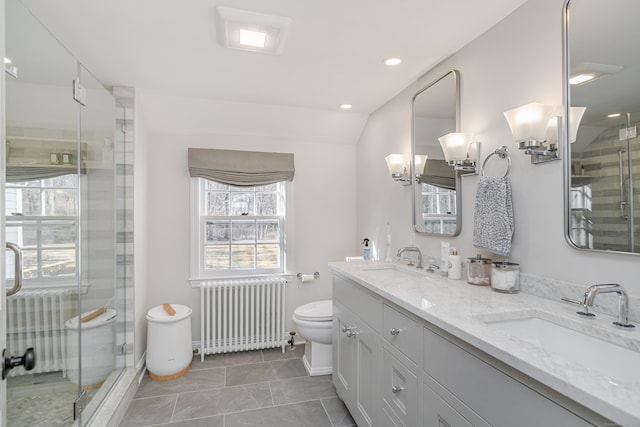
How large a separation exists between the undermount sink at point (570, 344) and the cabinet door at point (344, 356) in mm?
934

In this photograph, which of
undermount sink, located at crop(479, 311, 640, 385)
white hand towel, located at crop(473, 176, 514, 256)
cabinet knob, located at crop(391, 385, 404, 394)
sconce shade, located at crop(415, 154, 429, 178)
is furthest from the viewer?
sconce shade, located at crop(415, 154, 429, 178)

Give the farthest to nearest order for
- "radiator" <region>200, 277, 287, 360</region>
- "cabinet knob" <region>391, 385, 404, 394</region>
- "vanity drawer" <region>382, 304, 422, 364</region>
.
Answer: "radiator" <region>200, 277, 287, 360</region>, "cabinet knob" <region>391, 385, 404, 394</region>, "vanity drawer" <region>382, 304, 422, 364</region>

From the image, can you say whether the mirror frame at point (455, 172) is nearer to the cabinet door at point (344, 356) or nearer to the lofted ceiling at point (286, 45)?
the lofted ceiling at point (286, 45)

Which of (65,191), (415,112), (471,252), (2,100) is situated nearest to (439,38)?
(415,112)

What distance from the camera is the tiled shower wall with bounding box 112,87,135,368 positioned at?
2.51 m

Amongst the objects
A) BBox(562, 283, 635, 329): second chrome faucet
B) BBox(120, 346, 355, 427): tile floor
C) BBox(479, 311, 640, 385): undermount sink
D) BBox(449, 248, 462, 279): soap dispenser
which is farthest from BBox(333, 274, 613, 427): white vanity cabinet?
BBox(449, 248, 462, 279): soap dispenser

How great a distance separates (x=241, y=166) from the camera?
3.17 meters

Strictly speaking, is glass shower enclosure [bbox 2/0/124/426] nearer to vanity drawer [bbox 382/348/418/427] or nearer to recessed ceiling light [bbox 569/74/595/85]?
vanity drawer [bbox 382/348/418/427]

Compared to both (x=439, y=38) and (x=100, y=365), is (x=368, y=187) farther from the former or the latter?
(x=100, y=365)

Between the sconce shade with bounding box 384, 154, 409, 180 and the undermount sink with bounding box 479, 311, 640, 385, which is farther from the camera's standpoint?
the sconce shade with bounding box 384, 154, 409, 180

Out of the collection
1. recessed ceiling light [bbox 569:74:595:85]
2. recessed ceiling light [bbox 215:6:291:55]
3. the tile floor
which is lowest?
the tile floor

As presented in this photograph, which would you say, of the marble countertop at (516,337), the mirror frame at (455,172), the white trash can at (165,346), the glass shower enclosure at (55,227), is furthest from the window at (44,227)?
the mirror frame at (455,172)

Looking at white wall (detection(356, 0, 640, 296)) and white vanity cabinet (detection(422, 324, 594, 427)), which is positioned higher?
white wall (detection(356, 0, 640, 296))

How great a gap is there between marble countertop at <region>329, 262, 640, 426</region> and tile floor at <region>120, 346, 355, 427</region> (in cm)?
103
